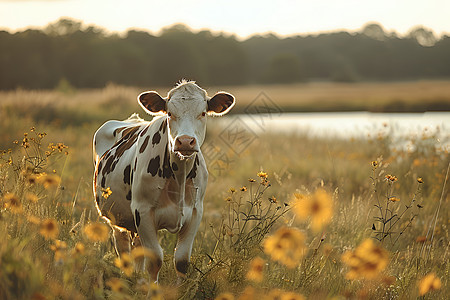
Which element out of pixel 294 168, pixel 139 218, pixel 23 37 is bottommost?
pixel 294 168

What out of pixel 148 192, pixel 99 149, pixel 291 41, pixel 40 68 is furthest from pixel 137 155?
pixel 291 41

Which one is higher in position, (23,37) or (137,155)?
(23,37)

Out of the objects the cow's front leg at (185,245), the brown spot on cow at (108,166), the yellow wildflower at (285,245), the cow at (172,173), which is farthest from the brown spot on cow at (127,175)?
the yellow wildflower at (285,245)

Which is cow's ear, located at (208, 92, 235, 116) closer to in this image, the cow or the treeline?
the cow

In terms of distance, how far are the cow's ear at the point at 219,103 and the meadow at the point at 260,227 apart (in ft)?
2.35

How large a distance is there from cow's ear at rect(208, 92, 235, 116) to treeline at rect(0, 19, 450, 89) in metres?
41.4

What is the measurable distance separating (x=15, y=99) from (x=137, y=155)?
14.2 meters

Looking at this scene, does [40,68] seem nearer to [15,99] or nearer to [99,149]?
[15,99]

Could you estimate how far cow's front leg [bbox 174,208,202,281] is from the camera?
370cm

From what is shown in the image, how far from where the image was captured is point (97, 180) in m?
4.91

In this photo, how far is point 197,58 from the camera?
6366cm

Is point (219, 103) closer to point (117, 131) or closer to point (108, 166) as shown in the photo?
point (108, 166)

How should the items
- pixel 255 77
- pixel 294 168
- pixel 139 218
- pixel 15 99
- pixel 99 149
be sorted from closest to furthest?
pixel 139 218, pixel 99 149, pixel 294 168, pixel 15 99, pixel 255 77

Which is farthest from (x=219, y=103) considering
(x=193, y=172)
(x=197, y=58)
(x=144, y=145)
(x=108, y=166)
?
(x=197, y=58)
